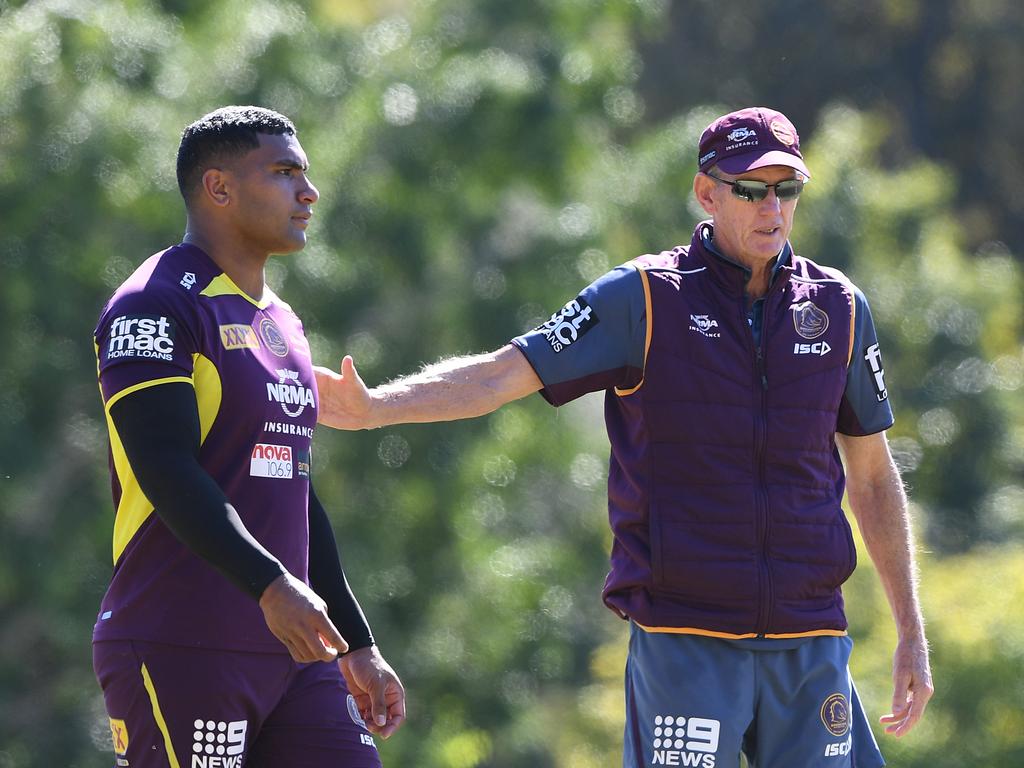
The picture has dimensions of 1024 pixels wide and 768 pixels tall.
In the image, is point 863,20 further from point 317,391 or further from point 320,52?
point 317,391

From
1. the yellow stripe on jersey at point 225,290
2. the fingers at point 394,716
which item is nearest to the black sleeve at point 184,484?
the yellow stripe on jersey at point 225,290

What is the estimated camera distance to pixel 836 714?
4.76 m

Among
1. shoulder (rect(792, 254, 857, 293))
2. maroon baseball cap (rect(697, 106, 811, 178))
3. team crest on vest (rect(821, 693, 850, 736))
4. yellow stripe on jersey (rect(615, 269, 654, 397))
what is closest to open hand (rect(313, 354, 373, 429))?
yellow stripe on jersey (rect(615, 269, 654, 397))

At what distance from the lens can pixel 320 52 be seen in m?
18.0

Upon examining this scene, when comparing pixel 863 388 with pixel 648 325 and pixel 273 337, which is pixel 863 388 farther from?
pixel 273 337

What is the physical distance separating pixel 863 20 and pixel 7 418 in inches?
854

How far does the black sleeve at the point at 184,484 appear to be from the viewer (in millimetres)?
3875

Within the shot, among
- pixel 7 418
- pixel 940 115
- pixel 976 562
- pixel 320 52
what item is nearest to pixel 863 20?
pixel 940 115

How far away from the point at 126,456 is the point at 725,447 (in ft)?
5.13

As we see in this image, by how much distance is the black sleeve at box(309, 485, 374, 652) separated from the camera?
4578mm

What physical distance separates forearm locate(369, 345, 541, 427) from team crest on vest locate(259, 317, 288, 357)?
0.52 meters

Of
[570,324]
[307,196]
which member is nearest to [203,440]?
[307,196]

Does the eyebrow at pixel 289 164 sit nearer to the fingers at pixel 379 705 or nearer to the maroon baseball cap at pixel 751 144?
the maroon baseball cap at pixel 751 144

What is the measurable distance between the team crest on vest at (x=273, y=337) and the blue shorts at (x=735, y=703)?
125 centimetres
